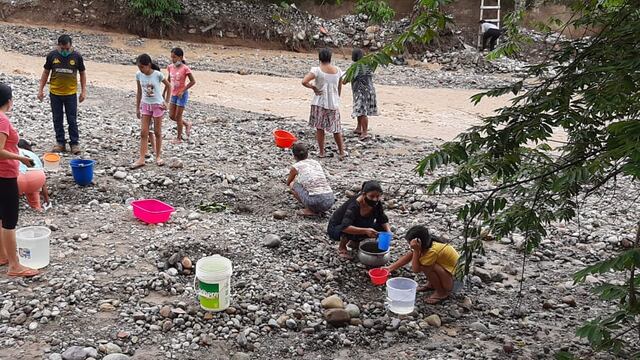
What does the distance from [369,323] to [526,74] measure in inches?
97.7

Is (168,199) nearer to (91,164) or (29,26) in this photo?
(91,164)

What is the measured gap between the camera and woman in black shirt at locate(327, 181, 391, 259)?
635cm

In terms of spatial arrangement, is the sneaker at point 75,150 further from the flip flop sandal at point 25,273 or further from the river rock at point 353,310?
the river rock at point 353,310

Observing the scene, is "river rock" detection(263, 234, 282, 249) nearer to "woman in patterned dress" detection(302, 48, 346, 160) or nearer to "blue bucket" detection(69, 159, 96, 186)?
"blue bucket" detection(69, 159, 96, 186)

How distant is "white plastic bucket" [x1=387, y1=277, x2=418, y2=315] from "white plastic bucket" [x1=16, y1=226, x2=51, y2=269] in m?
3.06

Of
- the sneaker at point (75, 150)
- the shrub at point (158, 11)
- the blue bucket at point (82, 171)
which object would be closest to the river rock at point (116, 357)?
the blue bucket at point (82, 171)

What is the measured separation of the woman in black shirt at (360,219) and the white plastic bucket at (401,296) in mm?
763

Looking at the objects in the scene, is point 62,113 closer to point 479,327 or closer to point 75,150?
point 75,150

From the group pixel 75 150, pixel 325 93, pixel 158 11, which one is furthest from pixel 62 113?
pixel 158 11

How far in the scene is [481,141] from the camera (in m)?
3.79

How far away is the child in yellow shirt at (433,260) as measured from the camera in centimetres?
574

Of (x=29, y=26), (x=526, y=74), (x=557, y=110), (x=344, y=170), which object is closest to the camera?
(x=557, y=110)

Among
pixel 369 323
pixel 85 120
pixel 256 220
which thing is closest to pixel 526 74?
pixel 369 323

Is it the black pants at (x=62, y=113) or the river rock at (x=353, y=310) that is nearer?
the river rock at (x=353, y=310)
